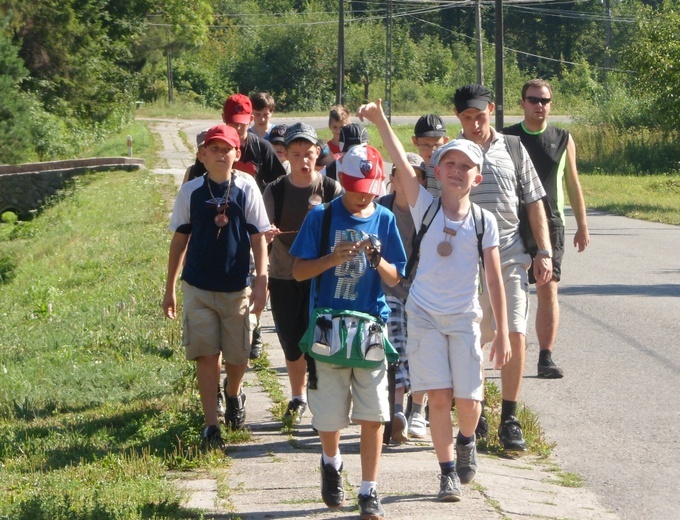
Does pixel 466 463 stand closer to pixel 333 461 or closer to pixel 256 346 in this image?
pixel 333 461

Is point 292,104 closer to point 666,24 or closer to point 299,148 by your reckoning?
point 666,24

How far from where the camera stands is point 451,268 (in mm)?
5480

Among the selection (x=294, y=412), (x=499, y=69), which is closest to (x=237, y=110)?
(x=294, y=412)

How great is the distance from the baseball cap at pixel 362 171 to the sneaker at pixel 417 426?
210cm

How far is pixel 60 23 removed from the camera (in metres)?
40.8

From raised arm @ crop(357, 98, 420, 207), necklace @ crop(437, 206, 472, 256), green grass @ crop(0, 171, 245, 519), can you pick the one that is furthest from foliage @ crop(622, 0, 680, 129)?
necklace @ crop(437, 206, 472, 256)

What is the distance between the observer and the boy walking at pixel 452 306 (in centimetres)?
547

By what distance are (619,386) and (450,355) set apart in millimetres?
3414

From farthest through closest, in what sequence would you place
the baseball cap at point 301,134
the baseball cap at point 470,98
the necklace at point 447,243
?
the baseball cap at point 301,134
the baseball cap at point 470,98
the necklace at point 447,243

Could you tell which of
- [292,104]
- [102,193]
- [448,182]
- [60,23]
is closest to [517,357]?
[448,182]

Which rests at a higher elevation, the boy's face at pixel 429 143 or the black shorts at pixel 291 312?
the boy's face at pixel 429 143

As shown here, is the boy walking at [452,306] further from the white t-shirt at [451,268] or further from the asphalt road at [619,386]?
the asphalt road at [619,386]

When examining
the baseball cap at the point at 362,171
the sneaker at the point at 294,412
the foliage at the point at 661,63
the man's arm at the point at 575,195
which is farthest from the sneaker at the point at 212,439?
the foliage at the point at 661,63

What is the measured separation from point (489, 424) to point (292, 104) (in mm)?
74411
